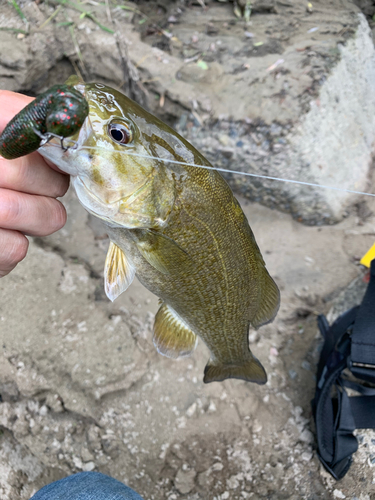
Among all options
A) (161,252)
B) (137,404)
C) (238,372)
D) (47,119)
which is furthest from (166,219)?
(137,404)

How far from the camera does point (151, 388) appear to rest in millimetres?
2219

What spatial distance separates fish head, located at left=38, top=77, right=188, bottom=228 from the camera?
3.54 feet

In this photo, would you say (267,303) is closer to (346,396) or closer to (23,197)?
(346,396)

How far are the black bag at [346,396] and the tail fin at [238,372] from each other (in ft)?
1.59

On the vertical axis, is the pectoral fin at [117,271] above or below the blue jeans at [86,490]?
above

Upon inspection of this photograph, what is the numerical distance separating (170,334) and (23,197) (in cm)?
89

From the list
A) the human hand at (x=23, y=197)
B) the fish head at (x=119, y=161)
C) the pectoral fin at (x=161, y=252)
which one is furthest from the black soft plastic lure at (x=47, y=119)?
the pectoral fin at (x=161, y=252)

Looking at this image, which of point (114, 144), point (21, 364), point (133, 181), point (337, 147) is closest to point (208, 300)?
point (133, 181)

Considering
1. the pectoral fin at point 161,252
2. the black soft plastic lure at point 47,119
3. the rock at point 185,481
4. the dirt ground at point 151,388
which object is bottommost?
the rock at point 185,481

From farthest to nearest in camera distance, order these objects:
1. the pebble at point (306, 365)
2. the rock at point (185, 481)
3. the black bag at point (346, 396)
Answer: the pebble at point (306, 365)
the rock at point (185, 481)
the black bag at point (346, 396)

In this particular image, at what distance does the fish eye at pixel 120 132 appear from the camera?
111 centimetres

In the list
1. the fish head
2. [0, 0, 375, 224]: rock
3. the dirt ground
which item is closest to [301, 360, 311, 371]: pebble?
the dirt ground

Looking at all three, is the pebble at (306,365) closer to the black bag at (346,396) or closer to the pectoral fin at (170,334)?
the black bag at (346,396)

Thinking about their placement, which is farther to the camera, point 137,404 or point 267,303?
point 137,404
